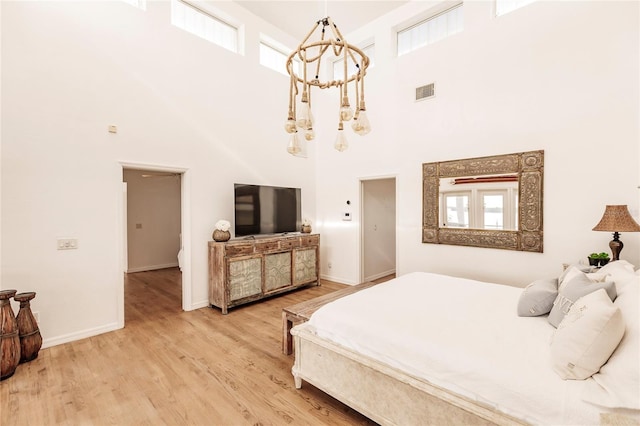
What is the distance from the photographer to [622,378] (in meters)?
1.18

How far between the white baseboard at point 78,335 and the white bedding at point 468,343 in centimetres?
263

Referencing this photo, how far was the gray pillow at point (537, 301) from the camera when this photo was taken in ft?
6.47

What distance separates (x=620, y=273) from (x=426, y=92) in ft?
10.7

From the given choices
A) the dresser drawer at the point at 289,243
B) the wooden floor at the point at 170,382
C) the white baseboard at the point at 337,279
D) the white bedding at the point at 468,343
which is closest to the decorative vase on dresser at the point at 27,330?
the wooden floor at the point at 170,382

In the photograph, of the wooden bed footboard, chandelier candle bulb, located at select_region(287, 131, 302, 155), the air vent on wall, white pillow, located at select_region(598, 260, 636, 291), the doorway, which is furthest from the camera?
the doorway

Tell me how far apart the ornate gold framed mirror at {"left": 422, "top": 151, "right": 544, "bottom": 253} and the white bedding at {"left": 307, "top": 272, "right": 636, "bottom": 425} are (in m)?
1.34

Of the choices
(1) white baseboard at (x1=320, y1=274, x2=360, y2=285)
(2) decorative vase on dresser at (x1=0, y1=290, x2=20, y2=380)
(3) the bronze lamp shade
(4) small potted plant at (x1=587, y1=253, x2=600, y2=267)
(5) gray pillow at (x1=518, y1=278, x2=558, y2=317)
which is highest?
(3) the bronze lamp shade

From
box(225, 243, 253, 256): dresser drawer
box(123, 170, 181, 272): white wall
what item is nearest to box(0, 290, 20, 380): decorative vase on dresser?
box(225, 243, 253, 256): dresser drawer

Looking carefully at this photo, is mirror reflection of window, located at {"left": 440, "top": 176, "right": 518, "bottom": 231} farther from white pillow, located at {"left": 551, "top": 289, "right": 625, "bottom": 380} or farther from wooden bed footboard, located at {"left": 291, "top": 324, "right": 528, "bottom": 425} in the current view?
wooden bed footboard, located at {"left": 291, "top": 324, "right": 528, "bottom": 425}

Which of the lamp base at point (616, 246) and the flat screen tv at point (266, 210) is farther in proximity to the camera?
the flat screen tv at point (266, 210)

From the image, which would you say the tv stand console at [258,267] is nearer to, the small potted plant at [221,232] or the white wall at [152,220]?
the small potted plant at [221,232]

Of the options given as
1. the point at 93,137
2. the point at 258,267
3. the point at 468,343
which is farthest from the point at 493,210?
the point at 93,137

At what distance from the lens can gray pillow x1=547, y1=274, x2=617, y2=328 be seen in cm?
172

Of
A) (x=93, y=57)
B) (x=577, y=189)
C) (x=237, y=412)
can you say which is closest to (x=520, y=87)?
(x=577, y=189)
